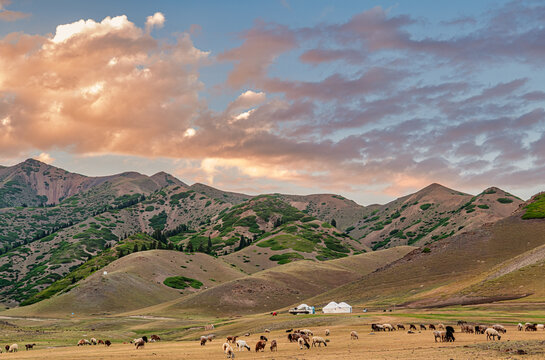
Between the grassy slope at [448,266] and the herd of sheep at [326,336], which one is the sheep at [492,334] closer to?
the herd of sheep at [326,336]

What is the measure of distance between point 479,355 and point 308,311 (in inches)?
3490

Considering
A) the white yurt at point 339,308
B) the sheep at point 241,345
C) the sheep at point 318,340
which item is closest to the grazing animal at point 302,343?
the sheep at point 318,340

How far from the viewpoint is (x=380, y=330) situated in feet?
229

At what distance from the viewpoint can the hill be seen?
117 meters

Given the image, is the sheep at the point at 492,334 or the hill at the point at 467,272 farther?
the hill at the point at 467,272

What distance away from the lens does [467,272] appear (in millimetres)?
152875

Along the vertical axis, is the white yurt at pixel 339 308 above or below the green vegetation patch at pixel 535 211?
below

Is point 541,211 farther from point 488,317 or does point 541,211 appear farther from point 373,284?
point 488,317

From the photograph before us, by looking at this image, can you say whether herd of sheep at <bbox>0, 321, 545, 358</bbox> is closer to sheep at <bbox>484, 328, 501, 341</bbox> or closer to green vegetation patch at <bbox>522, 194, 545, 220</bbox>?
sheep at <bbox>484, 328, 501, 341</bbox>

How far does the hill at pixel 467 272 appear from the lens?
117 m

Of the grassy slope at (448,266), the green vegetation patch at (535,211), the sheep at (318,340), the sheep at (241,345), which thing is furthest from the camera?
the green vegetation patch at (535,211)

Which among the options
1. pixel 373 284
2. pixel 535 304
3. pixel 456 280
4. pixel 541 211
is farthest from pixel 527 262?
pixel 541 211

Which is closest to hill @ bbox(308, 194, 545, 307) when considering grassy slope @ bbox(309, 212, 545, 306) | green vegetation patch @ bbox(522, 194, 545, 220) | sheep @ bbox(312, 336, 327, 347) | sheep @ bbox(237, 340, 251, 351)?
grassy slope @ bbox(309, 212, 545, 306)

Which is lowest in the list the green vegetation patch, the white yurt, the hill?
the white yurt
